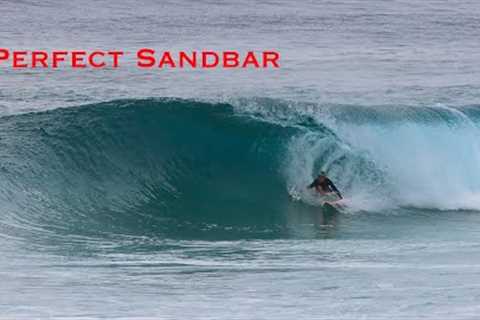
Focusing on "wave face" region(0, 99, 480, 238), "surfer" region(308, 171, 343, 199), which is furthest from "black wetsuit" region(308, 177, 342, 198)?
"wave face" region(0, 99, 480, 238)

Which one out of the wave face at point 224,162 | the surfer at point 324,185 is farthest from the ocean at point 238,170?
the surfer at point 324,185

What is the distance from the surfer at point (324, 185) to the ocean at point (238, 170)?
1.10ft

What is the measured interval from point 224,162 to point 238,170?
12.6 inches

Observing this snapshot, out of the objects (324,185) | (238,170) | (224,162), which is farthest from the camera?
(224,162)

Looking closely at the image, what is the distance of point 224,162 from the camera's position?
75.0 ft

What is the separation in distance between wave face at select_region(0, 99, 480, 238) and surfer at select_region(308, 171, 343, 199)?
277mm

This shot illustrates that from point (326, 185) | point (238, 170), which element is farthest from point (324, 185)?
point (238, 170)

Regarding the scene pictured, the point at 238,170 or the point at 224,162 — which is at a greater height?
the point at 224,162

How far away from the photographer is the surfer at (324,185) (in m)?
20.5

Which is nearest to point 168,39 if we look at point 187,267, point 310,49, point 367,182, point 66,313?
point 310,49

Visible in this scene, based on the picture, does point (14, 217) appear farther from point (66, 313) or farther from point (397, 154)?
point (397, 154)

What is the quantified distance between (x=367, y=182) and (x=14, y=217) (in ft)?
22.0

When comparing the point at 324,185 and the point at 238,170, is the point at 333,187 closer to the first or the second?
the point at 324,185

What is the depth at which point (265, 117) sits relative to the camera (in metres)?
23.6
